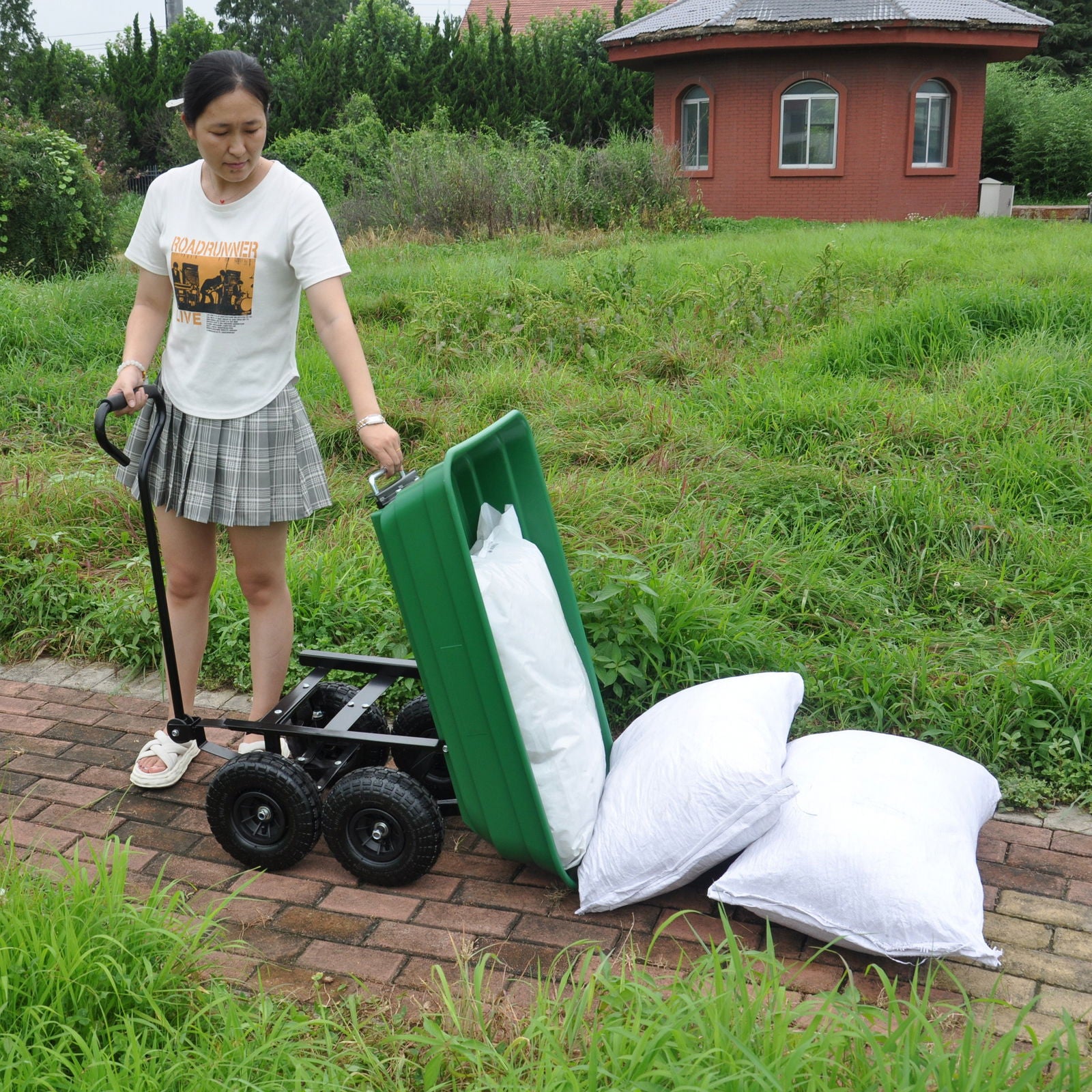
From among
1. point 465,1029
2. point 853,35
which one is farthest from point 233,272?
point 853,35

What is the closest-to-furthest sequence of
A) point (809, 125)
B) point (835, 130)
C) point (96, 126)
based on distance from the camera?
point (835, 130), point (809, 125), point (96, 126)

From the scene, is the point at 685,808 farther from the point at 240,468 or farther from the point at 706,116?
the point at 706,116

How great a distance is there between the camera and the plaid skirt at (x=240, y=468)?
9.83ft

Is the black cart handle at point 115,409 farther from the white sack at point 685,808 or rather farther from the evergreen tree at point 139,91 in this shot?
the evergreen tree at point 139,91

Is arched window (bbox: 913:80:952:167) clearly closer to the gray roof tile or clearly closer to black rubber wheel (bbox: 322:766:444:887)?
the gray roof tile

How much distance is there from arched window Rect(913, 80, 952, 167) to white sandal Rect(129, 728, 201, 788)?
20563 millimetres

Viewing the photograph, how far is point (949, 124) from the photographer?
68.9 ft

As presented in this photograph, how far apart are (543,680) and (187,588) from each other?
1.18 m

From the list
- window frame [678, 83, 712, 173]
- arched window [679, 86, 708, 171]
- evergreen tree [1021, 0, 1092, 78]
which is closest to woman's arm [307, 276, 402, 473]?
window frame [678, 83, 712, 173]

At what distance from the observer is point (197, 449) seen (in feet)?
9.88

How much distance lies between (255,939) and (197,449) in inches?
49.7

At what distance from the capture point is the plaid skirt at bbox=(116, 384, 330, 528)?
2996 millimetres

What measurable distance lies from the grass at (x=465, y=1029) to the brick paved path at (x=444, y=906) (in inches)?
4.0

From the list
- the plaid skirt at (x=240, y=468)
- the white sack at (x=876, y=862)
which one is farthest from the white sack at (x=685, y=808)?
the plaid skirt at (x=240, y=468)
